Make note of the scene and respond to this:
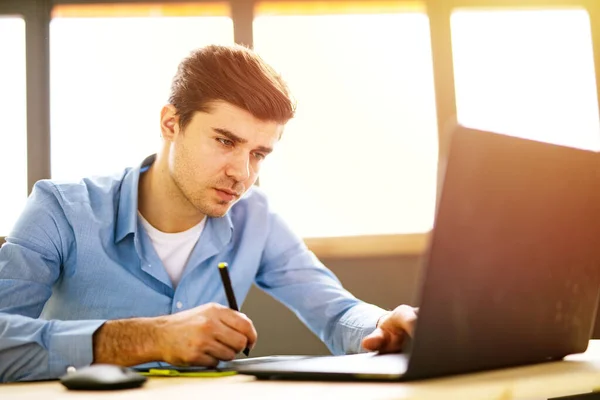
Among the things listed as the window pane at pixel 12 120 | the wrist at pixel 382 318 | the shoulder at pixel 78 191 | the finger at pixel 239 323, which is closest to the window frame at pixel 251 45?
the window pane at pixel 12 120

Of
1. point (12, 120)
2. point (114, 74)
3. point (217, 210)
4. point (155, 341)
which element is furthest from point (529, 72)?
point (155, 341)

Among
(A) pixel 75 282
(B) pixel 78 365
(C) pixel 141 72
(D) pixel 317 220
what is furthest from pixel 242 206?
(C) pixel 141 72

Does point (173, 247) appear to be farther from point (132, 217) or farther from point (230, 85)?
point (230, 85)

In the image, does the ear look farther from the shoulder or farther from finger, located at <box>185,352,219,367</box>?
finger, located at <box>185,352,219,367</box>

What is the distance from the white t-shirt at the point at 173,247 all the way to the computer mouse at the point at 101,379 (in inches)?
31.5

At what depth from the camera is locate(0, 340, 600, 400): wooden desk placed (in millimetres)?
523

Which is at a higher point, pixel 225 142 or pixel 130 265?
pixel 225 142

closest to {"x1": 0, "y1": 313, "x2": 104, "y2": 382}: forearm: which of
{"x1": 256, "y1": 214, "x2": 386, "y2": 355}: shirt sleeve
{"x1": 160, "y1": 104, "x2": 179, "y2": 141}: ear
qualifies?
{"x1": 256, "y1": 214, "x2": 386, "y2": 355}: shirt sleeve

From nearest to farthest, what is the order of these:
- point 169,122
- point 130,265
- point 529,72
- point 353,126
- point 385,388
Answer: point 385,388, point 130,265, point 169,122, point 353,126, point 529,72

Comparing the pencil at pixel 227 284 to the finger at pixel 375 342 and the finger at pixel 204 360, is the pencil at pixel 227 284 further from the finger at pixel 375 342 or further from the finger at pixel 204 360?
the finger at pixel 375 342

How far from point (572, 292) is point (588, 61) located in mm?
2830

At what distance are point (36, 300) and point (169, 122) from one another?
621 mm

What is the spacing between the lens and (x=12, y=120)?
2803 mm

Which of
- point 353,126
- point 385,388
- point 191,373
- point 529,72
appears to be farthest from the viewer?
point 529,72
